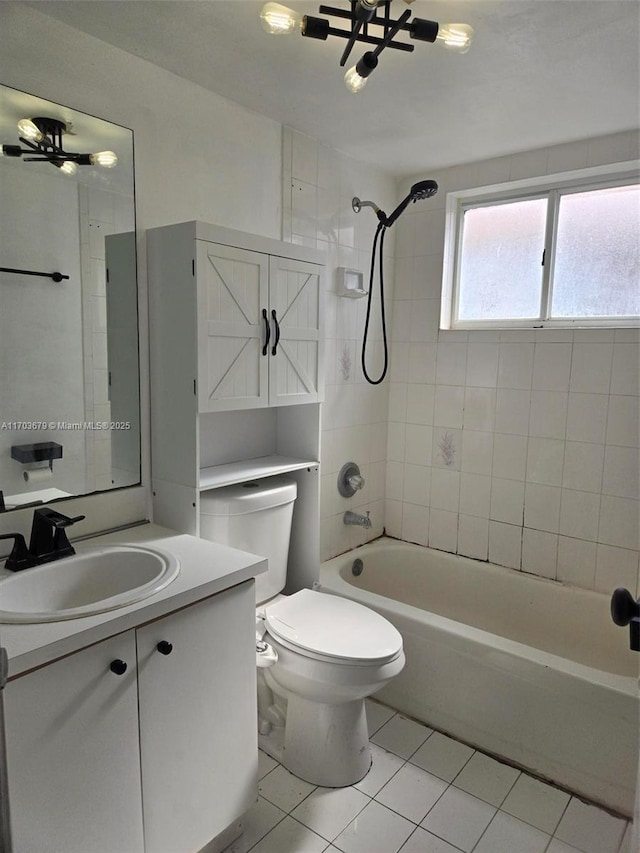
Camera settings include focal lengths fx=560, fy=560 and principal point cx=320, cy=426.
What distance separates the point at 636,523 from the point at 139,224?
2187 mm

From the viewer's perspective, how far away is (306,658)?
1716mm

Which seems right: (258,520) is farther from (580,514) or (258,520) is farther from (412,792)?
(580,514)

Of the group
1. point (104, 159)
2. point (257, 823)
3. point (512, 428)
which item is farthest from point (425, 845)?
Answer: point (104, 159)

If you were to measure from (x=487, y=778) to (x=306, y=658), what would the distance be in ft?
2.54

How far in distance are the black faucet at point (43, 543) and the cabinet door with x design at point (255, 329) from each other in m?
0.51

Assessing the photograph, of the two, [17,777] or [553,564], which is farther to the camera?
[553,564]

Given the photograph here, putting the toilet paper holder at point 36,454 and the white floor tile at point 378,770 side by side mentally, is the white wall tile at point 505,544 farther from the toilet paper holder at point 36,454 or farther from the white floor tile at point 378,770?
the toilet paper holder at point 36,454

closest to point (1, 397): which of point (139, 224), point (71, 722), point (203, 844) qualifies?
point (139, 224)

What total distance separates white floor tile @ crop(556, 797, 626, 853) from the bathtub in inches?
1.9

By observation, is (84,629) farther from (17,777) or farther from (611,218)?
(611,218)

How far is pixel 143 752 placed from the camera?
1.27m

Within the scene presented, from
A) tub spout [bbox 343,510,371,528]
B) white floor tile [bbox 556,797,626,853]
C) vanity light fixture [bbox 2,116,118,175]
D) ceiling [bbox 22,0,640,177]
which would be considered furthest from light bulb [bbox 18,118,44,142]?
white floor tile [bbox 556,797,626,853]

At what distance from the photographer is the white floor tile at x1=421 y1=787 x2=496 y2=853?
1636 mm

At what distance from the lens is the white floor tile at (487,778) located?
5.91 ft
